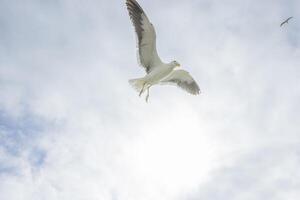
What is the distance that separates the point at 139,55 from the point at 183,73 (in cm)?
335

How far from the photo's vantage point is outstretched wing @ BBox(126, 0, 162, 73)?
75.8 feet

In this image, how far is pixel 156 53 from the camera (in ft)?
81.9

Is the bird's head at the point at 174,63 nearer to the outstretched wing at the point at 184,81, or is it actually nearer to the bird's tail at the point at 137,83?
the outstretched wing at the point at 184,81

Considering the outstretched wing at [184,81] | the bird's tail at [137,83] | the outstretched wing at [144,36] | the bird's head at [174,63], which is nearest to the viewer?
the outstretched wing at [144,36]

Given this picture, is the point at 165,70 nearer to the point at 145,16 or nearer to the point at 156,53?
the point at 156,53

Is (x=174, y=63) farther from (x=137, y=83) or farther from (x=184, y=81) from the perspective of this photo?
(x=184, y=81)

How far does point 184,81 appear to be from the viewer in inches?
1099

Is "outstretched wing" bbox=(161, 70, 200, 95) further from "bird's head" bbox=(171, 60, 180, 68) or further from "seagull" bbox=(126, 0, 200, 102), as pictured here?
"bird's head" bbox=(171, 60, 180, 68)

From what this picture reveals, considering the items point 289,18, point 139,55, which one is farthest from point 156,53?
point 289,18

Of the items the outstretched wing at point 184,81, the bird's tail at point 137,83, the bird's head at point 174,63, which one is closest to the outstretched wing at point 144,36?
the bird's head at point 174,63

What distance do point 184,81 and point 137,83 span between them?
14.4 feet

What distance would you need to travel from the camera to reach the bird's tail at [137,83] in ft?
79.9

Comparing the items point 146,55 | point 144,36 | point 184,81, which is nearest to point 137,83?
point 146,55

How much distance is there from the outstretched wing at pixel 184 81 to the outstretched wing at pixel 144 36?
2.16m
